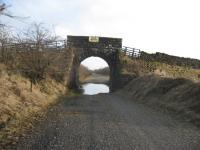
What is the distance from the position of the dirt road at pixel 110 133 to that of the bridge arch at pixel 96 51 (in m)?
29.6

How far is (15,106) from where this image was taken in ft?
63.7

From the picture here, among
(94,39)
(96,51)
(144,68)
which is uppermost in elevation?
(94,39)

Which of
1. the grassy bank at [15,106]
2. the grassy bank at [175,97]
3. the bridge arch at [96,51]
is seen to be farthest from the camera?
the bridge arch at [96,51]

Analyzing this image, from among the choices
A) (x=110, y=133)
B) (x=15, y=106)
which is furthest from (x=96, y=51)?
(x=110, y=133)

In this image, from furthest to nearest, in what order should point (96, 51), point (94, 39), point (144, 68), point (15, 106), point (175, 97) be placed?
point (94, 39) < point (96, 51) < point (144, 68) < point (175, 97) < point (15, 106)

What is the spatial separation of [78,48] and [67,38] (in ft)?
10.8

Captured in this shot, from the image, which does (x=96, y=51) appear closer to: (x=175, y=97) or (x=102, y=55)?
(x=102, y=55)

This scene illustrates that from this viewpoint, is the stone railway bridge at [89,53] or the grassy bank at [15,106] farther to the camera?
the stone railway bridge at [89,53]

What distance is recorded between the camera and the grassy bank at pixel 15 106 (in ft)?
49.0

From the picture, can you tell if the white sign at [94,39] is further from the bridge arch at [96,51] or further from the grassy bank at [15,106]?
the grassy bank at [15,106]

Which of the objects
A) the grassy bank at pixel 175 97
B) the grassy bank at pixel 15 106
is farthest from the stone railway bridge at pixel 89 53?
the grassy bank at pixel 15 106

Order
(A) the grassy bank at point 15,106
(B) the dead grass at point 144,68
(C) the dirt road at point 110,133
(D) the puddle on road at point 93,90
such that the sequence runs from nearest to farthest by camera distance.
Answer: (C) the dirt road at point 110,133, (A) the grassy bank at point 15,106, (D) the puddle on road at point 93,90, (B) the dead grass at point 144,68

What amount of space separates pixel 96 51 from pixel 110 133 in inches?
1449

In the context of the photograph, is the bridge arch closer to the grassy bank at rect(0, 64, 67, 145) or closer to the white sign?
the white sign
